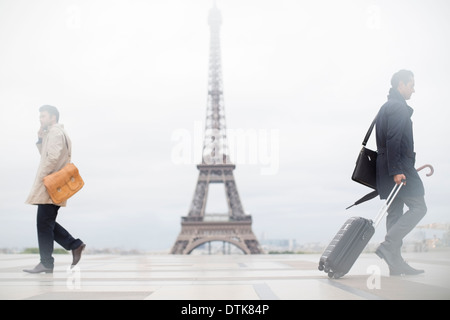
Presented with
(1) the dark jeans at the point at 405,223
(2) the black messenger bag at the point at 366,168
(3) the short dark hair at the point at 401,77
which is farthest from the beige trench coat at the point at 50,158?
(3) the short dark hair at the point at 401,77

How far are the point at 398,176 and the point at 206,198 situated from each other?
3836 centimetres

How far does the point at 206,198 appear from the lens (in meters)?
43.1

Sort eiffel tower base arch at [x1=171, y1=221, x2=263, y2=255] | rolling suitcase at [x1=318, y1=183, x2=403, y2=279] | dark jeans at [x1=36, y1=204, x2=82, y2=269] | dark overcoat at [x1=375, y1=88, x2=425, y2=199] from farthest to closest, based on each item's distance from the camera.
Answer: eiffel tower base arch at [x1=171, y1=221, x2=263, y2=255]
dark jeans at [x1=36, y1=204, x2=82, y2=269]
dark overcoat at [x1=375, y1=88, x2=425, y2=199]
rolling suitcase at [x1=318, y1=183, x2=403, y2=279]

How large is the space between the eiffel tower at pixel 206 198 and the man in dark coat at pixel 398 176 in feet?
111

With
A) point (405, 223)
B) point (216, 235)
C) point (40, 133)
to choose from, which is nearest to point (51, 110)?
point (40, 133)

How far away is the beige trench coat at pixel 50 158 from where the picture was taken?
589 cm

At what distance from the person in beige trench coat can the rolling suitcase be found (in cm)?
315

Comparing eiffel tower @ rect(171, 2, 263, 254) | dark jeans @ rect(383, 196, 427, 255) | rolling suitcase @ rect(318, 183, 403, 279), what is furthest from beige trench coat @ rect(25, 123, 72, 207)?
eiffel tower @ rect(171, 2, 263, 254)

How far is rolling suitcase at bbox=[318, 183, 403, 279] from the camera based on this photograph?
4883mm

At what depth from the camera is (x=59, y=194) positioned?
582 cm

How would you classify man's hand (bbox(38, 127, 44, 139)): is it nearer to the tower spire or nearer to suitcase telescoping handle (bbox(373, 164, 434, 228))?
suitcase telescoping handle (bbox(373, 164, 434, 228))

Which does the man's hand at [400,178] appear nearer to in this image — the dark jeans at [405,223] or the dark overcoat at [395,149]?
the dark overcoat at [395,149]

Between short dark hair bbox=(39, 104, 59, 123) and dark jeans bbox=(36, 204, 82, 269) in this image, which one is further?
short dark hair bbox=(39, 104, 59, 123)
